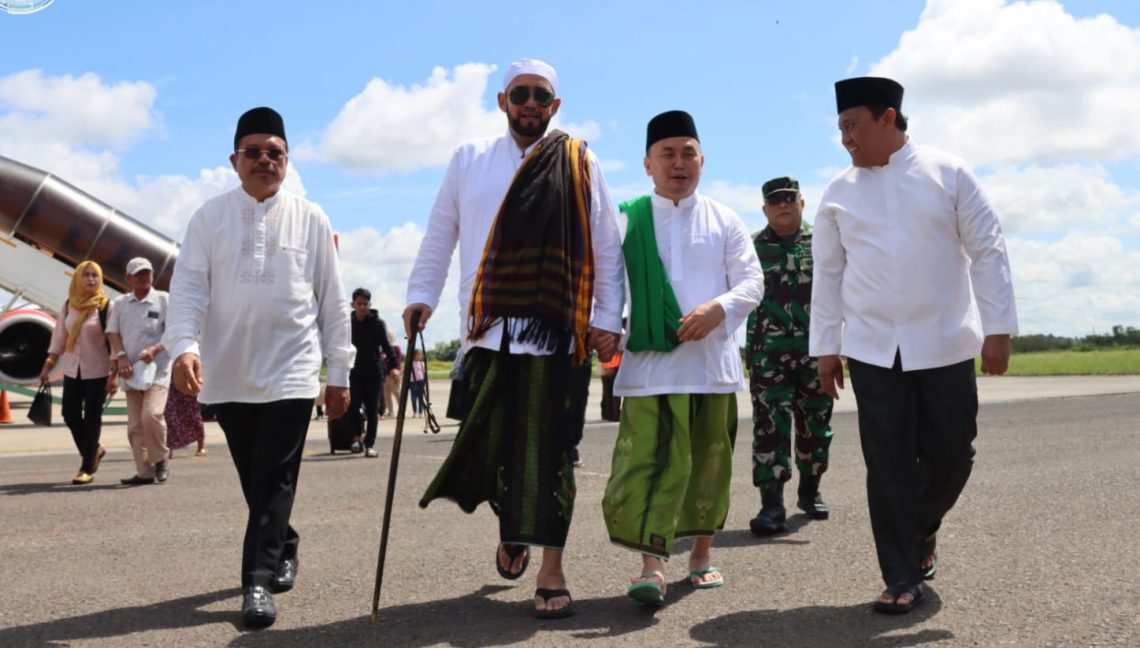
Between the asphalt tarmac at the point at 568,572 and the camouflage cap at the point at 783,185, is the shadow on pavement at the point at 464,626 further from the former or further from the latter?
the camouflage cap at the point at 783,185

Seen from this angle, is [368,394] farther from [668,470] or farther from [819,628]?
[819,628]

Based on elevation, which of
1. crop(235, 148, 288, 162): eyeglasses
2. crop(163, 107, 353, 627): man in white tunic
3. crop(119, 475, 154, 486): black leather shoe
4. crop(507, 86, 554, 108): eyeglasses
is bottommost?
crop(119, 475, 154, 486): black leather shoe

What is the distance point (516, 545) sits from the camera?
460 cm

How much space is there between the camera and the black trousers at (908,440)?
4418 millimetres

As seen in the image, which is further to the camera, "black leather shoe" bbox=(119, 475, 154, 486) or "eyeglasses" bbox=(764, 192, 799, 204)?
"black leather shoe" bbox=(119, 475, 154, 486)

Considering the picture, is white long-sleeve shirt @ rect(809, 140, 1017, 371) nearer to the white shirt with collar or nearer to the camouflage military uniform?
the camouflage military uniform

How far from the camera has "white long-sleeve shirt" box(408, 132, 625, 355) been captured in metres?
4.62

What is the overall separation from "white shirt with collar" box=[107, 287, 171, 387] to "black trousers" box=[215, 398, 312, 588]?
496 cm

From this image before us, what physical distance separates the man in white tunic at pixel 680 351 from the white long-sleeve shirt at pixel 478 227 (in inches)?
7.7

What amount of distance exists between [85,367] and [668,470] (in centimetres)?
664

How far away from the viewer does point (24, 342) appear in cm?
2209

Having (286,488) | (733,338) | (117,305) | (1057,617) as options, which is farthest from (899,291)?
(117,305)

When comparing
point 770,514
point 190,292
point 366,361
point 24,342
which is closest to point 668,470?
point 770,514

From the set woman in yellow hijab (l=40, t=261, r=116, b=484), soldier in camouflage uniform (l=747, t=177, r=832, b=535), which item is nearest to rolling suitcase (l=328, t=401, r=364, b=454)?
woman in yellow hijab (l=40, t=261, r=116, b=484)
